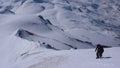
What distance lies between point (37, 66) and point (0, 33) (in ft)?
220

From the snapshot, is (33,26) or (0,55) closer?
(0,55)

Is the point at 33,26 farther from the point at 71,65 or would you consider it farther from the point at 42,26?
the point at 71,65

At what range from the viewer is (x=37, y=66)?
38.8m

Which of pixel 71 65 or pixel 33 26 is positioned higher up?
pixel 71 65

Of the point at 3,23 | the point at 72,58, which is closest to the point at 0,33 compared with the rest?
the point at 3,23

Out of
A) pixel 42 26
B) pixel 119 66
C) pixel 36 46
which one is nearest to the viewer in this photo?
pixel 119 66

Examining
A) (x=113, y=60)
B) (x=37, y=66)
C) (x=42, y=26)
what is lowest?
(x=42, y=26)

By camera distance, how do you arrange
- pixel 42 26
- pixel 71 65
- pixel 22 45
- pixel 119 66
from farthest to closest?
1. pixel 42 26
2. pixel 22 45
3. pixel 71 65
4. pixel 119 66

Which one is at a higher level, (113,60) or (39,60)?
(113,60)

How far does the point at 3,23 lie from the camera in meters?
126

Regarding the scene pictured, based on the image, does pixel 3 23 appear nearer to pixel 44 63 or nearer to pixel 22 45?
pixel 22 45

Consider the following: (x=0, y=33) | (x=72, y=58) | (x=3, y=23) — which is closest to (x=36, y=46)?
(x=72, y=58)

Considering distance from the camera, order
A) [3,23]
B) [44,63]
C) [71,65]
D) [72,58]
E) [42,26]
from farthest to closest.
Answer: [42,26] < [3,23] < [44,63] < [72,58] < [71,65]

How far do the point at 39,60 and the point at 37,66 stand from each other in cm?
235
